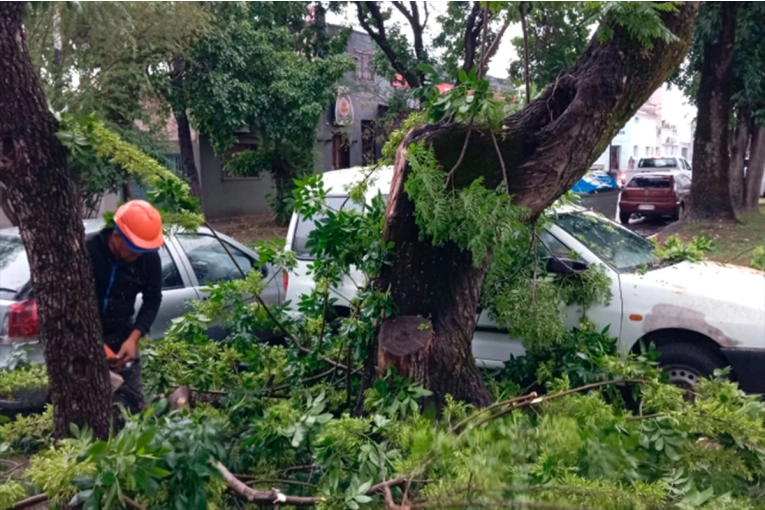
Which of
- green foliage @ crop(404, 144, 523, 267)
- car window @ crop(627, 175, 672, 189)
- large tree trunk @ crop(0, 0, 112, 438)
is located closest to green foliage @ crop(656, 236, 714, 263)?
green foliage @ crop(404, 144, 523, 267)

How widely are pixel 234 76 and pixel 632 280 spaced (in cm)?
1194

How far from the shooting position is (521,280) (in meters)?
4.63

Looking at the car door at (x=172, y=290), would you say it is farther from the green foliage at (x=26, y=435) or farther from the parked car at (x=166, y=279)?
the green foliage at (x=26, y=435)

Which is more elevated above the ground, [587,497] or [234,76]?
[234,76]

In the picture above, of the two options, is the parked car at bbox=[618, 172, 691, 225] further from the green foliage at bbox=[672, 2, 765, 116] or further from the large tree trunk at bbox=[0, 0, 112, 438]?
the large tree trunk at bbox=[0, 0, 112, 438]

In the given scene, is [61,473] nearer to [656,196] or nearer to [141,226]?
[141,226]

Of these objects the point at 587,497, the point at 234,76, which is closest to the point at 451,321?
the point at 587,497

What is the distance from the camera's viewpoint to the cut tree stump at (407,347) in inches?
144

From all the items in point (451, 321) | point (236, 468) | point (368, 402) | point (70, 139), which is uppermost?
point (70, 139)

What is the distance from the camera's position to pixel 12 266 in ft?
18.4

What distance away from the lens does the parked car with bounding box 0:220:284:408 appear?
5.26m

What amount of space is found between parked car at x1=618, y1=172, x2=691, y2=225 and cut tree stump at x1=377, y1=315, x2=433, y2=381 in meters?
18.3

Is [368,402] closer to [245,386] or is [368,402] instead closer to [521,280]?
[245,386]

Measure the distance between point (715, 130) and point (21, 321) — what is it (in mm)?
13546
